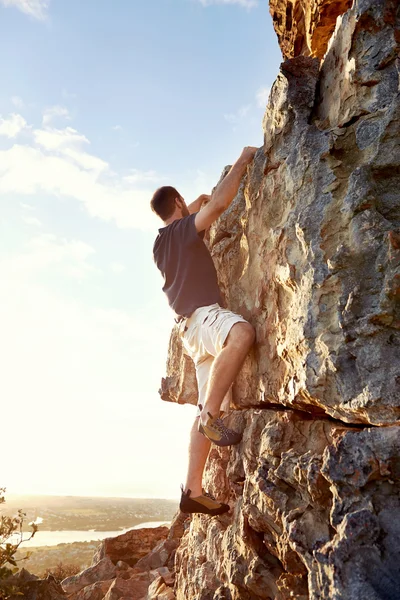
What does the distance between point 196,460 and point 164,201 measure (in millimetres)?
3962

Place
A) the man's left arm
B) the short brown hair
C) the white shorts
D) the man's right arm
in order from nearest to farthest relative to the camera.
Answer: the white shorts → the man's right arm → the short brown hair → the man's left arm

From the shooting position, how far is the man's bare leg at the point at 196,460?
206 inches

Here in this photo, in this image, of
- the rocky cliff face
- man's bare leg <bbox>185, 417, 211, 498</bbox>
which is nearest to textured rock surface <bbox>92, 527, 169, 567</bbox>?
the rocky cliff face

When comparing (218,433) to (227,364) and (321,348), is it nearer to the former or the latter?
(227,364)

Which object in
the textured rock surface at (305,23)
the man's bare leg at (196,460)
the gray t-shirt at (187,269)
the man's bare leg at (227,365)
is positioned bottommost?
the man's bare leg at (196,460)

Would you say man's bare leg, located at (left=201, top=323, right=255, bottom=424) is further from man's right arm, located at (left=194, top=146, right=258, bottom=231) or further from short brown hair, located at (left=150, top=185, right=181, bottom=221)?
short brown hair, located at (left=150, top=185, right=181, bottom=221)

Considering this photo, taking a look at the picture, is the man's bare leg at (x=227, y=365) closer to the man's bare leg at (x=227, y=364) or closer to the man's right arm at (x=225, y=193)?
the man's bare leg at (x=227, y=364)

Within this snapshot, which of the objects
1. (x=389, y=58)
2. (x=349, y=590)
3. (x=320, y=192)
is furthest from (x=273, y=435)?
(x=389, y=58)

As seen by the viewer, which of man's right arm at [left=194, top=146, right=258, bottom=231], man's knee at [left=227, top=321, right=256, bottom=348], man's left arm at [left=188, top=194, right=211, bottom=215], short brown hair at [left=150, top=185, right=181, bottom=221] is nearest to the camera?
man's knee at [left=227, top=321, right=256, bottom=348]

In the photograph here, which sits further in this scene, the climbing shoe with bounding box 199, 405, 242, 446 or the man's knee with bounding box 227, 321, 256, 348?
the man's knee with bounding box 227, 321, 256, 348

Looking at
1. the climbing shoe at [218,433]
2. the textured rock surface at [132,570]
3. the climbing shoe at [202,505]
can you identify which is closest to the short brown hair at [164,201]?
the climbing shoe at [218,433]

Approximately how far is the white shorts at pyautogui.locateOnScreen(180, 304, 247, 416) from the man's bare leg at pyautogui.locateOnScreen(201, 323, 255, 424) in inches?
4.1

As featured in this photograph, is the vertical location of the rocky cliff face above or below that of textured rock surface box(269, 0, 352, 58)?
below

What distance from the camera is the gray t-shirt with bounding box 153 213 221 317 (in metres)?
5.84
